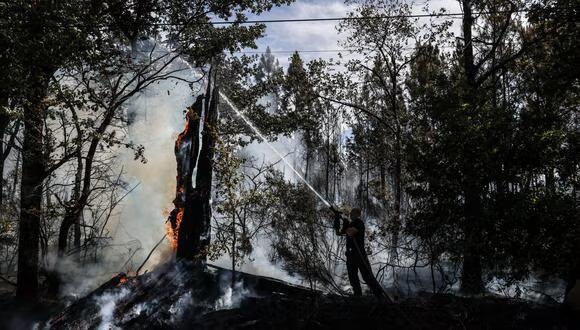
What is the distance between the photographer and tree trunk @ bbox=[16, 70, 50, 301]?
9281mm

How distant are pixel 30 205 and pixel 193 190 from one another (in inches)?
141

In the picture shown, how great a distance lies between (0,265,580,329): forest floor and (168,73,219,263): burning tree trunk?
3.14 feet

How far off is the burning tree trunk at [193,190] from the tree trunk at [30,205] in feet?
9.55

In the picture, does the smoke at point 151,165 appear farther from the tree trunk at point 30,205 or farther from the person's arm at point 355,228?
the person's arm at point 355,228

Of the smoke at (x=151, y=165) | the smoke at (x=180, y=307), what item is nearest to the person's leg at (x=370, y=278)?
the smoke at (x=180, y=307)

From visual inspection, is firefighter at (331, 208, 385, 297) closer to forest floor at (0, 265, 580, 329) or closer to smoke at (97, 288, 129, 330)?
forest floor at (0, 265, 580, 329)

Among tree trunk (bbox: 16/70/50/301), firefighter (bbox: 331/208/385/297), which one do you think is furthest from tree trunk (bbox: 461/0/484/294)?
tree trunk (bbox: 16/70/50/301)

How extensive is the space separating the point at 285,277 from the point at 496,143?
9.02m

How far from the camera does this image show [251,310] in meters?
6.80

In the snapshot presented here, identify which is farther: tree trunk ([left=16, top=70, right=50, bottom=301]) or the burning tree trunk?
the burning tree trunk

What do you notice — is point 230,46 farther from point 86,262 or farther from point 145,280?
point 86,262

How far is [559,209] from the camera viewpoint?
6.77m

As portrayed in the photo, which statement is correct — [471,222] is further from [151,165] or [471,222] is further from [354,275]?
[151,165]

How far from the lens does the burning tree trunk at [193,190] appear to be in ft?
32.0
